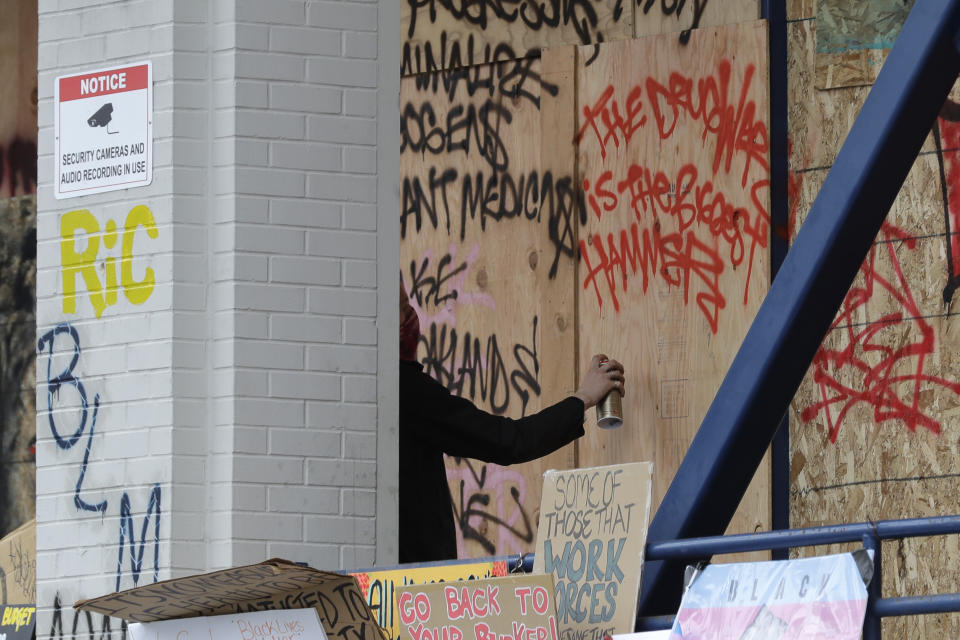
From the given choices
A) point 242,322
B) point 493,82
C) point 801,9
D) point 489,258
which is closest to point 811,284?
point 242,322

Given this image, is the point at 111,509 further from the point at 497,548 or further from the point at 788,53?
the point at 788,53

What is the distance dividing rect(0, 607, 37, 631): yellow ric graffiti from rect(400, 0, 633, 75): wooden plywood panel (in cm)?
330

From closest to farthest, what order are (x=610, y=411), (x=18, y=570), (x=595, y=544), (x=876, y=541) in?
(x=876, y=541) → (x=595, y=544) → (x=610, y=411) → (x=18, y=570)

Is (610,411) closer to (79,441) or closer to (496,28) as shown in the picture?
(79,441)

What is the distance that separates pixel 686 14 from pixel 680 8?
0.05 meters

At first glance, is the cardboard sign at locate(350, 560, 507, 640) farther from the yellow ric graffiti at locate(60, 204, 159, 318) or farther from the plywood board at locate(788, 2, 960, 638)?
the plywood board at locate(788, 2, 960, 638)

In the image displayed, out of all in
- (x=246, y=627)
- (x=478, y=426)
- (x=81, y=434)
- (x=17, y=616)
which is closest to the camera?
(x=246, y=627)

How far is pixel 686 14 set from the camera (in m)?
8.10

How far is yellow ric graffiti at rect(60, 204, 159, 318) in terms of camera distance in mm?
6625

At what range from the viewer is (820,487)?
24.7 feet

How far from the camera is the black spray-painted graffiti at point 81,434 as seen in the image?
A: 6465 mm

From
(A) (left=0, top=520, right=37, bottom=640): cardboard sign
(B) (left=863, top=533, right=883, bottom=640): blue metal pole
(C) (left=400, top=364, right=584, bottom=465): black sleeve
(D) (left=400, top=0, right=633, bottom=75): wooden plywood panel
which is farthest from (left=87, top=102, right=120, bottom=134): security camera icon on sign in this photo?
(B) (left=863, top=533, right=883, bottom=640): blue metal pole

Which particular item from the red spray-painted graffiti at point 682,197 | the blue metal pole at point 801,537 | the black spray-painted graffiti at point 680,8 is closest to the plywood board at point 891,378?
the red spray-painted graffiti at point 682,197

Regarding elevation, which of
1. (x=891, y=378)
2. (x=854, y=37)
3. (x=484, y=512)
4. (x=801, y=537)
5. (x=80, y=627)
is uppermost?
(x=854, y=37)
